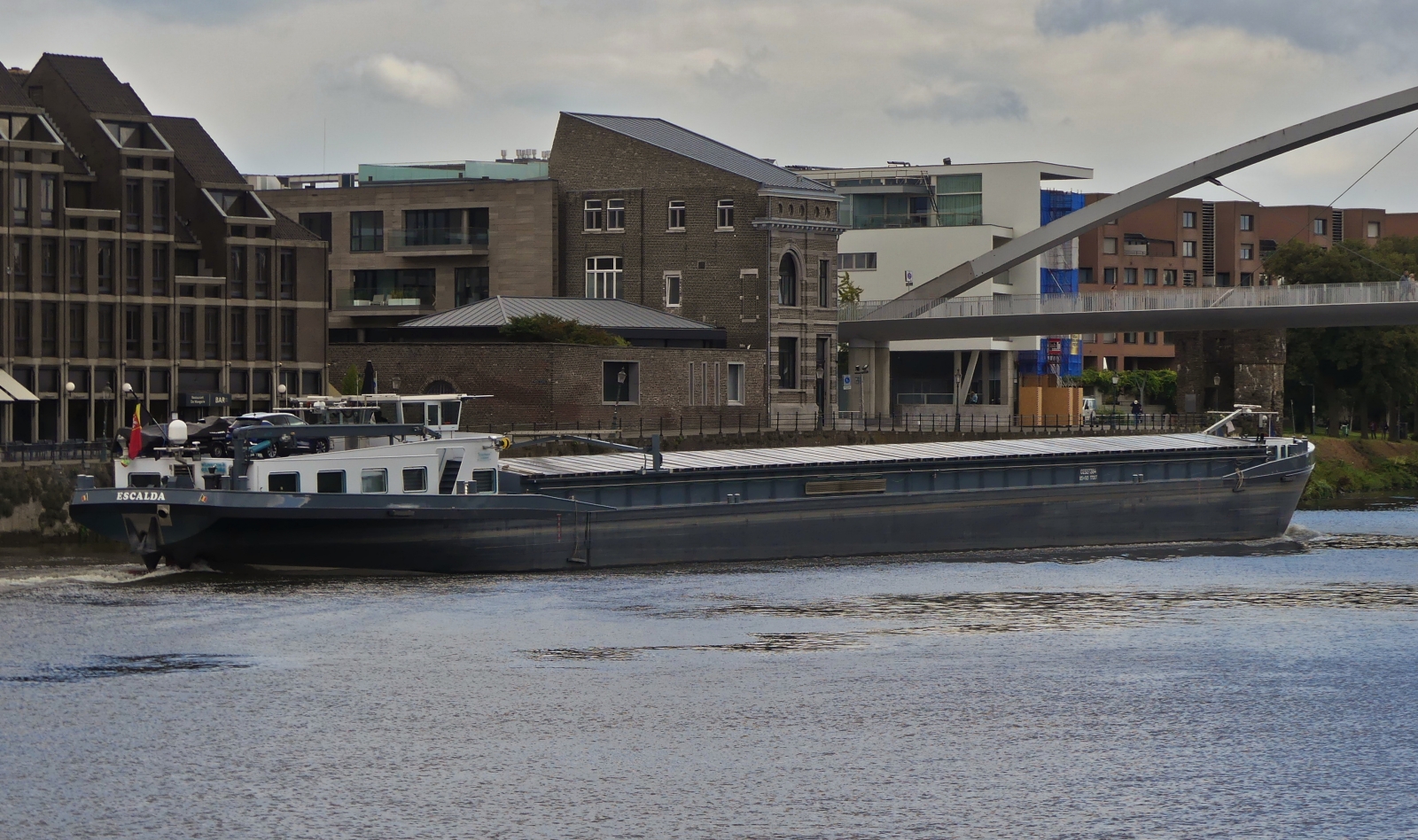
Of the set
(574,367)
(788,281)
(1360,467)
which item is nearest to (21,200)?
(574,367)

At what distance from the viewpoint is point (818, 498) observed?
5406cm

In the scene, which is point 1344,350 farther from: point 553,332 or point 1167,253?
point 553,332

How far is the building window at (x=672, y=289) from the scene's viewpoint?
311ft

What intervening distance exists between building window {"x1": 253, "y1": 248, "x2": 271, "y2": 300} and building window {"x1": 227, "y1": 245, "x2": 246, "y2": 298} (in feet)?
1.88

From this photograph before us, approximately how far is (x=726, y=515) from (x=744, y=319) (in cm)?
4155

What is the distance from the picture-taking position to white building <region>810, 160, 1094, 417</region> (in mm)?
123375

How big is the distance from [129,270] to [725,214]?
30736mm

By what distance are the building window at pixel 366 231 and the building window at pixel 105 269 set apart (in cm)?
2932

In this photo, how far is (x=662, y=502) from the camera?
51.3 metres

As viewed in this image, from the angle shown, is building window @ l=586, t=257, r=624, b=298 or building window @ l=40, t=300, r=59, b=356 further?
building window @ l=586, t=257, r=624, b=298

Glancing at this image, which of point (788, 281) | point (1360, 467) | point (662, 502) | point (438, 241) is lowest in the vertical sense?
point (662, 502)

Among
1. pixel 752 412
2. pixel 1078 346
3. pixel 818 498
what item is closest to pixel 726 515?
pixel 818 498

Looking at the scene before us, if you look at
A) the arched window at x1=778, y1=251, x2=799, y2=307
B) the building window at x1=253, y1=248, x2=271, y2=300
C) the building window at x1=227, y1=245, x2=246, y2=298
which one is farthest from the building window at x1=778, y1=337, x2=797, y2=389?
the building window at x1=227, y1=245, x2=246, y2=298

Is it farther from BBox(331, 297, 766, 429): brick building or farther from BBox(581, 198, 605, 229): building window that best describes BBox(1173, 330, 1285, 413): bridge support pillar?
BBox(581, 198, 605, 229): building window
